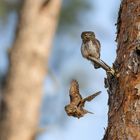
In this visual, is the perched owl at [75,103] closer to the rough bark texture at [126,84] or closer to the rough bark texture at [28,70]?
the rough bark texture at [126,84]

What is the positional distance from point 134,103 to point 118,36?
9.5 inches

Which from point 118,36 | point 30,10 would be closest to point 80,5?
point 30,10

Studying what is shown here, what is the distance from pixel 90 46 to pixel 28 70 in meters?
3.98

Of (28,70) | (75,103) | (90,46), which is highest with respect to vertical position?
(28,70)

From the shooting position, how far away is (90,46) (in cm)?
173

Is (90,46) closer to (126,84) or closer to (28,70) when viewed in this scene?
(126,84)

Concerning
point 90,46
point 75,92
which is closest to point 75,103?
point 75,92

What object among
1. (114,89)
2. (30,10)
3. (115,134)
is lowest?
(115,134)

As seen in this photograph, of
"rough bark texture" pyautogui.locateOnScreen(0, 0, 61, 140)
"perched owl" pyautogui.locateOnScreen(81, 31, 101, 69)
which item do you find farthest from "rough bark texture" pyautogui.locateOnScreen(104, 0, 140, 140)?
"rough bark texture" pyautogui.locateOnScreen(0, 0, 61, 140)

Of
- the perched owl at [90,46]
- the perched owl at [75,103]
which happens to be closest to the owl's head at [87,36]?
the perched owl at [90,46]

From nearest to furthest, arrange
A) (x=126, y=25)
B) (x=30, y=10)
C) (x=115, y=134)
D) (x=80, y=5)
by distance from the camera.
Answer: (x=115, y=134), (x=126, y=25), (x=30, y=10), (x=80, y=5)

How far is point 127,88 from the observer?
1.69m

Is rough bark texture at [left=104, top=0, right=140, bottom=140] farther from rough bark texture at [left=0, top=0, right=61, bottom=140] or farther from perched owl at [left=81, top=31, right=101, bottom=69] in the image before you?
rough bark texture at [left=0, top=0, right=61, bottom=140]

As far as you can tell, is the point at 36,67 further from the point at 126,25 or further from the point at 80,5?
the point at 80,5
